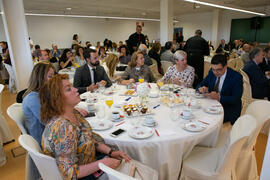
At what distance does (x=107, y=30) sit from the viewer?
15.6 meters

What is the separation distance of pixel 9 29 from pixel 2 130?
2.29 meters

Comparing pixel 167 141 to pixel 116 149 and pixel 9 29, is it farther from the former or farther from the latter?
pixel 9 29

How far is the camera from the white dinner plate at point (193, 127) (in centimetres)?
172

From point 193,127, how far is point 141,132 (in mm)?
497

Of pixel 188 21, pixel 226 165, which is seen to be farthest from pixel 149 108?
pixel 188 21

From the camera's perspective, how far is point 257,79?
11.2 feet

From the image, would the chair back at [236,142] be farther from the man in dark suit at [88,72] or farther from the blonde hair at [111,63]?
the blonde hair at [111,63]

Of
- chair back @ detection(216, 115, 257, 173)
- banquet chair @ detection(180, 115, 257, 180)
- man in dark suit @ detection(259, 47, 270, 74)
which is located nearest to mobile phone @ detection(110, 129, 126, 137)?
banquet chair @ detection(180, 115, 257, 180)

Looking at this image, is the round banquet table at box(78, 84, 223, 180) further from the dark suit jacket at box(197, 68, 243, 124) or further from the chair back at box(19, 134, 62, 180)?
the dark suit jacket at box(197, 68, 243, 124)

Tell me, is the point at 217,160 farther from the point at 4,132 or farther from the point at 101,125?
the point at 4,132

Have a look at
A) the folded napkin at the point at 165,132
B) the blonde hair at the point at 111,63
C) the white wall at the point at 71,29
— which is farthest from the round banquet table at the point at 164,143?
the white wall at the point at 71,29

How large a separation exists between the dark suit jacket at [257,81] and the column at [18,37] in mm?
4720

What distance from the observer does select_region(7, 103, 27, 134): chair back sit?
71.4 inches

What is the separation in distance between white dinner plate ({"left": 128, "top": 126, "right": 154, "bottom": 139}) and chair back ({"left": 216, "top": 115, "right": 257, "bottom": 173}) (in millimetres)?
629
